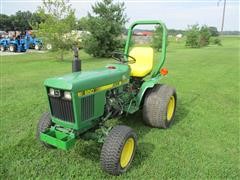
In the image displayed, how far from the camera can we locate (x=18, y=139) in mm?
4285

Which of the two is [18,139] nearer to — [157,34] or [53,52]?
[53,52]

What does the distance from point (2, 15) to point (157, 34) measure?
4568cm

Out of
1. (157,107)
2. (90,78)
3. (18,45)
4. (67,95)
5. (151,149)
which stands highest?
(90,78)

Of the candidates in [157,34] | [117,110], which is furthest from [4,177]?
[157,34]

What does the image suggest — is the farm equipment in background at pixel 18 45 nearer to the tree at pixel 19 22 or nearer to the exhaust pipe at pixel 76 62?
the exhaust pipe at pixel 76 62

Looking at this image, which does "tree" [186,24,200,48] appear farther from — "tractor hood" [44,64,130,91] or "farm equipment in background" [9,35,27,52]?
"tractor hood" [44,64,130,91]

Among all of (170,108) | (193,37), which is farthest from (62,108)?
(193,37)

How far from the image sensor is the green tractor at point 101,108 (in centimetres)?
322

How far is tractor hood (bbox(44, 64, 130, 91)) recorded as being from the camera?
10.4ft

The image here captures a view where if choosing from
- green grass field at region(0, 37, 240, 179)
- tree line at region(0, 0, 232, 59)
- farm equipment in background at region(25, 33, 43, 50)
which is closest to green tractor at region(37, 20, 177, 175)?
green grass field at region(0, 37, 240, 179)

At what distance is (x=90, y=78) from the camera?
3.42 m

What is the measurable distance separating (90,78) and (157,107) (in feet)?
5.04

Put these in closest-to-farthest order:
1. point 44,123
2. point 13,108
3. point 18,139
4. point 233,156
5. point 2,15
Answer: point 44,123 < point 233,156 < point 18,139 < point 13,108 < point 2,15

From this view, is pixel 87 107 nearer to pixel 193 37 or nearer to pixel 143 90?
pixel 143 90
